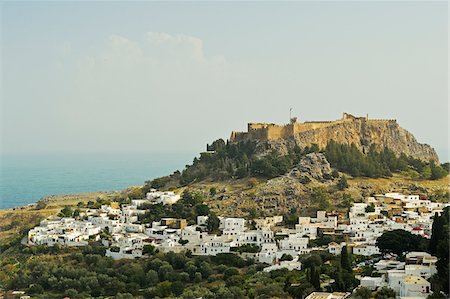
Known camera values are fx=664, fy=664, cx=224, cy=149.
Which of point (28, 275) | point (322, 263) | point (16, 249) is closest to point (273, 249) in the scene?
point (322, 263)

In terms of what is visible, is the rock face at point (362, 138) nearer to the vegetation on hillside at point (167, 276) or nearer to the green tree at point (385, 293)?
the vegetation on hillside at point (167, 276)

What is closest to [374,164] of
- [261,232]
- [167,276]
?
[261,232]

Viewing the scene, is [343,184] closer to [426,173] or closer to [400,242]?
[426,173]

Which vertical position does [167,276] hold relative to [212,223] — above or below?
below

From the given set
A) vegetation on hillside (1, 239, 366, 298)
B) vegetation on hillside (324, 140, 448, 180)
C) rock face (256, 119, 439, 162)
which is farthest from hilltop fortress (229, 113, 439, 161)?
vegetation on hillside (1, 239, 366, 298)

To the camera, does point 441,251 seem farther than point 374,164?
No

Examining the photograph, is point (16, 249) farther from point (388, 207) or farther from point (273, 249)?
point (388, 207)
